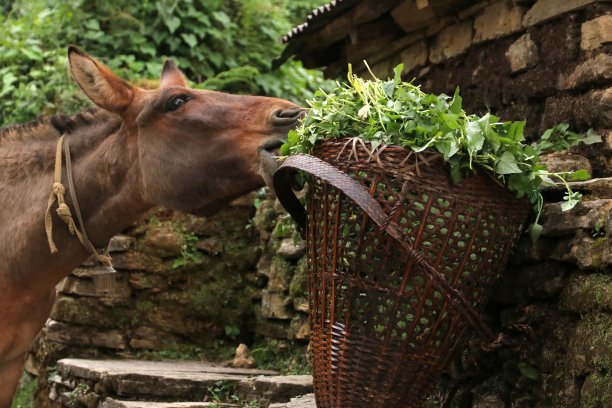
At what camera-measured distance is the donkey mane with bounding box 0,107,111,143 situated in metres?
4.05

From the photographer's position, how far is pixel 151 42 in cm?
1009

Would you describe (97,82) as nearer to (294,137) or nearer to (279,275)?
(294,137)

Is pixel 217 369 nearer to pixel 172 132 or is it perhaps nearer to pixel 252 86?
pixel 172 132

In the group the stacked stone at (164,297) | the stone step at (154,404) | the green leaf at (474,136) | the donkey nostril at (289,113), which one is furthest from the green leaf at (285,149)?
the stacked stone at (164,297)

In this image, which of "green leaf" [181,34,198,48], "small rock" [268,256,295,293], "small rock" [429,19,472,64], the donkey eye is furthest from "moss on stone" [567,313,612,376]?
"green leaf" [181,34,198,48]

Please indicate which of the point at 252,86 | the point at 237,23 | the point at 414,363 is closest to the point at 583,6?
the point at 414,363

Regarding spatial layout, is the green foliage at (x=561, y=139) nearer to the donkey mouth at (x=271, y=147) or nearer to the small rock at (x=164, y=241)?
the donkey mouth at (x=271, y=147)

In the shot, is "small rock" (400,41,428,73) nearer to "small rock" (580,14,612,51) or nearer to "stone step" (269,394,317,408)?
"small rock" (580,14,612,51)

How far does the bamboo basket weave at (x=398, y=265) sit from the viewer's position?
9.15ft

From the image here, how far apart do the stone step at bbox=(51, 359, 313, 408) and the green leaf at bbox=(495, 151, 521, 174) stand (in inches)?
90.6

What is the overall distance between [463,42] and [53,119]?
2814mm

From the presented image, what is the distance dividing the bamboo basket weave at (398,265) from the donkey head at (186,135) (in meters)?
0.75

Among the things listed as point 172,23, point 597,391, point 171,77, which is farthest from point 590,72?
point 172,23

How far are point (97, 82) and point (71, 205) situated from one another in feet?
1.92
